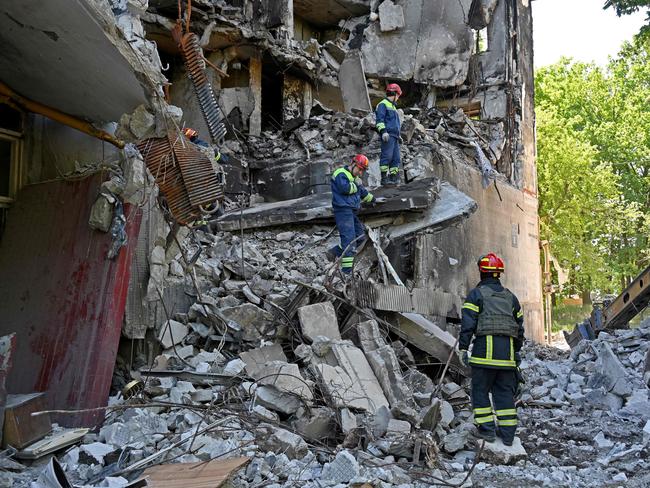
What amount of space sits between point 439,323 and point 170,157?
451cm

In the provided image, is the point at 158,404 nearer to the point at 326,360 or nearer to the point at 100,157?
the point at 326,360

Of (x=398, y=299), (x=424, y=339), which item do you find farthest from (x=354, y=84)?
(x=424, y=339)

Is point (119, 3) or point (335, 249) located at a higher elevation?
point (119, 3)

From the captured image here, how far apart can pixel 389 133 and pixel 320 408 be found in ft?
17.6

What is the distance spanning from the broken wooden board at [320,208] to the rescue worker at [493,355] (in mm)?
2714

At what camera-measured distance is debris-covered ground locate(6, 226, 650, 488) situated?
12.1ft

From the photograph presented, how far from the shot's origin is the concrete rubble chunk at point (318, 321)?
17.7ft

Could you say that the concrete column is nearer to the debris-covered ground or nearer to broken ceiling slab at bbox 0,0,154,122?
the debris-covered ground

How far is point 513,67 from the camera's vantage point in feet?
50.4

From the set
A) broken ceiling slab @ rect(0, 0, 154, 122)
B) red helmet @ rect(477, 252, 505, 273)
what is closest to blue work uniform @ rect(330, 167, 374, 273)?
red helmet @ rect(477, 252, 505, 273)

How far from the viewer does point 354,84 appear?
12242 mm

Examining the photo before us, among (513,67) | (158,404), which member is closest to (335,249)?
(158,404)

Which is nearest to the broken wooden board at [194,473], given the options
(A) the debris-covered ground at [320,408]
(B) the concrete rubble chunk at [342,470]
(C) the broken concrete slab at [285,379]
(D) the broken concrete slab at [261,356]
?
(A) the debris-covered ground at [320,408]

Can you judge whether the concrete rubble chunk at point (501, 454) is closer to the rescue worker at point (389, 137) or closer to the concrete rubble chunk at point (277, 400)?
the concrete rubble chunk at point (277, 400)
